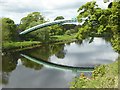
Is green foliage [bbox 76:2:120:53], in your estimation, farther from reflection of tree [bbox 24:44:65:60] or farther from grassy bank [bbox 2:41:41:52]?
grassy bank [bbox 2:41:41:52]

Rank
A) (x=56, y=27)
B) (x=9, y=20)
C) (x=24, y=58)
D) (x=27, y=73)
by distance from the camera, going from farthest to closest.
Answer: (x=56, y=27) < (x=9, y=20) < (x=24, y=58) < (x=27, y=73)

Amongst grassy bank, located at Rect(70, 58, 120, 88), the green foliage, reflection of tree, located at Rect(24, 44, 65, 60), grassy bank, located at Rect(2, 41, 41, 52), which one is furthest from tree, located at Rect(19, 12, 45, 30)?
grassy bank, located at Rect(70, 58, 120, 88)

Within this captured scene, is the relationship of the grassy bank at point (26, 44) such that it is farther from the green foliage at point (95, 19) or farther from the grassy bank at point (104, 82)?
the grassy bank at point (104, 82)

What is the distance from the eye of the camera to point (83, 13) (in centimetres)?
1197

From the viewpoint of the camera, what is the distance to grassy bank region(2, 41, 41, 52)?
26431 mm

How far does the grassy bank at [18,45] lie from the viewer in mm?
26431

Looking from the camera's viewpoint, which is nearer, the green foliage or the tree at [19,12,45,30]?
the green foliage

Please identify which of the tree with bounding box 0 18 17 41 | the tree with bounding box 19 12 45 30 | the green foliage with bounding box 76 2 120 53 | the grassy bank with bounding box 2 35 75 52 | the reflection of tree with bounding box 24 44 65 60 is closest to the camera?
the green foliage with bounding box 76 2 120 53

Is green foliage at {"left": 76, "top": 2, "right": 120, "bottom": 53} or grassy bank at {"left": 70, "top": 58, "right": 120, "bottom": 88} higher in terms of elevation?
green foliage at {"left": 76, "top": 2, "right": 120, "bottom": 53}

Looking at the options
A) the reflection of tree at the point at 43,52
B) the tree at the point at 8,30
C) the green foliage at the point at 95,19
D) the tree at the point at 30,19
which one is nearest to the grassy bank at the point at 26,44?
the tree at the point at 8,30

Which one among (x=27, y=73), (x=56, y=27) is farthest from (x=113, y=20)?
(x=56, y=27)

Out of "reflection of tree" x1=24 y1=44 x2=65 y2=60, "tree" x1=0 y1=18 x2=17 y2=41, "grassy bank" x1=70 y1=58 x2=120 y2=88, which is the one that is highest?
"tree" x1=0 y1=18 x2=17 y2=41

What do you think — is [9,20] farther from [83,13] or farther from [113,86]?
[113,86]

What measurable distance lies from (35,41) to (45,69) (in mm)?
15884
